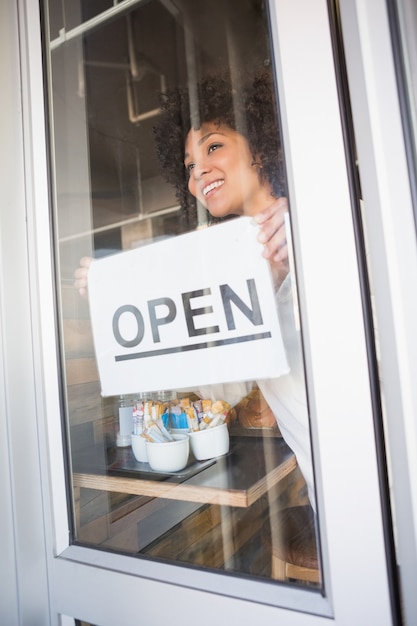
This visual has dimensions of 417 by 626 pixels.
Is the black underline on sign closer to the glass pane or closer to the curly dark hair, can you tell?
the glass pane

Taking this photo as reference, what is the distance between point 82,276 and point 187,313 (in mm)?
285

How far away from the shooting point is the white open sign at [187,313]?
594mm

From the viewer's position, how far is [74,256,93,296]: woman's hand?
78 centimetres

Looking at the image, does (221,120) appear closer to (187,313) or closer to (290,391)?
(187,313)

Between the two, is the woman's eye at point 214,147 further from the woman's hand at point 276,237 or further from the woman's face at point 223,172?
the woman's hand at point 276,237

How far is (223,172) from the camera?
938 millimetres

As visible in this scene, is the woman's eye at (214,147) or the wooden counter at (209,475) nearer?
the wooden counter at (209,475)

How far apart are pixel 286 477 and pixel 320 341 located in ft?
1.20

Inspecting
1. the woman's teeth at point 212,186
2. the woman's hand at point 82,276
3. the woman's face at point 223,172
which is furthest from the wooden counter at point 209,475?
the woman's teeth at point 212,186

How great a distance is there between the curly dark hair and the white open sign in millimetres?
126

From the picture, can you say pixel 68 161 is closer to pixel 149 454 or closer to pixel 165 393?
pixel 165 393

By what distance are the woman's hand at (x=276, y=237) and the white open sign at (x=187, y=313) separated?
0.05 ft

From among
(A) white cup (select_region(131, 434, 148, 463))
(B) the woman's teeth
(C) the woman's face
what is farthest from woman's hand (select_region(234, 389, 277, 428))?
(B) the woman's teeth

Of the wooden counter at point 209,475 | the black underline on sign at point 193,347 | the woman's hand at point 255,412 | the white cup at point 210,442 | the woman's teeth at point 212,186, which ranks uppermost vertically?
the woman's teeth at point 212,186
